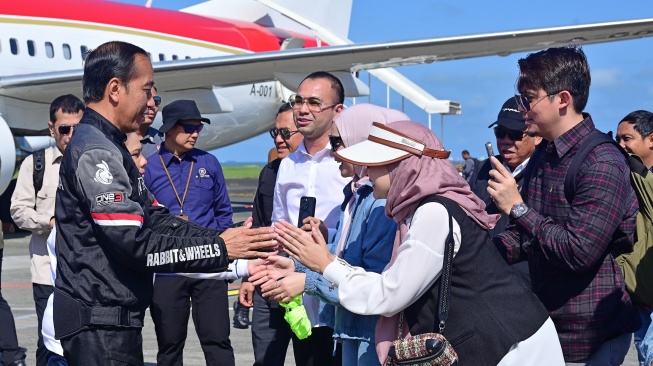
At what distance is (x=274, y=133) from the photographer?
7.23m

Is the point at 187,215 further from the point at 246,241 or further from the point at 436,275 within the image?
the point at 436,275

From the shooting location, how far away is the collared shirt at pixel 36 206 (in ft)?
21.6

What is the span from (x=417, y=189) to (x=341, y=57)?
44.4ft

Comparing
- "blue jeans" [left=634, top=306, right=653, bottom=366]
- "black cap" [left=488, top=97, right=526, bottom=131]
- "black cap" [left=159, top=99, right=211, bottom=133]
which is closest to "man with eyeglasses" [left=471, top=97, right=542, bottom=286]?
"black cap" [left=488, top=97, right=526, bottom=131]

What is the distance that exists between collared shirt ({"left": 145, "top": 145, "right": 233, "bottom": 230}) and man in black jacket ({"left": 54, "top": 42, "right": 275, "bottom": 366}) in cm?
287

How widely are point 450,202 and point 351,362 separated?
1.44m

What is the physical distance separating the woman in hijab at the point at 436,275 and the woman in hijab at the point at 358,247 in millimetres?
513

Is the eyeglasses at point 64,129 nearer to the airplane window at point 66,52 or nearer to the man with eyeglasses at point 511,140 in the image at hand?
the man with eyeglasses at point 511,140

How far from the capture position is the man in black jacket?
3.26 metres

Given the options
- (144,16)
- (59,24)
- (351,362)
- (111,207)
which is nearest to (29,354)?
(351,362)

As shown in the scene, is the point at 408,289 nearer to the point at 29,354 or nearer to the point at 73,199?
the point at 73,199

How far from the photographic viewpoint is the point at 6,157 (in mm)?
12555

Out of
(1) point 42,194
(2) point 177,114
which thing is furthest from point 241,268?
(1) point 42,194

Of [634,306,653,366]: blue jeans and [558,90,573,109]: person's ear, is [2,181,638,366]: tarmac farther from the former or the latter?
[558,90,573,109]: person's ear
